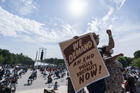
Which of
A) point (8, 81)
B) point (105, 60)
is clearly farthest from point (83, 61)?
point (8, 81)

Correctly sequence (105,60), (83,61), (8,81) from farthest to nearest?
(8,81), (105,60), (83,61)

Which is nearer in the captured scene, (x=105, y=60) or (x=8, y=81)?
(x=105, y=60)

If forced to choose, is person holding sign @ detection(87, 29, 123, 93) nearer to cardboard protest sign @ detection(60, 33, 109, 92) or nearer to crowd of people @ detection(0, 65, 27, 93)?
cardboard protest sign @ detection(60, 33, 109, 92)

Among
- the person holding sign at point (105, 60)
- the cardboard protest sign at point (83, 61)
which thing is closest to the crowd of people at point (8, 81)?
the cardboard protest sign at point (83, 61)

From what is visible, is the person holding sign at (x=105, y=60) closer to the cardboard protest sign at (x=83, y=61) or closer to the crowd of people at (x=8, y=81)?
the cardboard protest sign at (x=83, y=61)

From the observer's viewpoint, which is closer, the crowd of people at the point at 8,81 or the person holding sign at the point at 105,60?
the person holding sign at the point at 105,60

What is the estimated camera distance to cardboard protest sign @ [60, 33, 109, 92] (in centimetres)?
202

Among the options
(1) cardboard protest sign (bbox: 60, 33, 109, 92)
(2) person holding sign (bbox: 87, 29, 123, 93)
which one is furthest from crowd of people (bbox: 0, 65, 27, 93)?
(2) person holding sign (bbox: 87, 29, 123, 93)

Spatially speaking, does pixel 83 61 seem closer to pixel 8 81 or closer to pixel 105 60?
pixel 105 60

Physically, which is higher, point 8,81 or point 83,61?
point 83,61

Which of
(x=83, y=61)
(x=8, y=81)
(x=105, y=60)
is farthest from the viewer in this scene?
(x=8, y=81)

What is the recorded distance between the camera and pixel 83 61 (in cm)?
214

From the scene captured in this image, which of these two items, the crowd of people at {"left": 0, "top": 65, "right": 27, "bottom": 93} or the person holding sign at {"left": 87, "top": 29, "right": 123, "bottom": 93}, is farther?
the crowd of people at {"left": 0, "top": 65, "right": 27, "bottom": 93}

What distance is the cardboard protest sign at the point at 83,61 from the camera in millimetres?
2016
